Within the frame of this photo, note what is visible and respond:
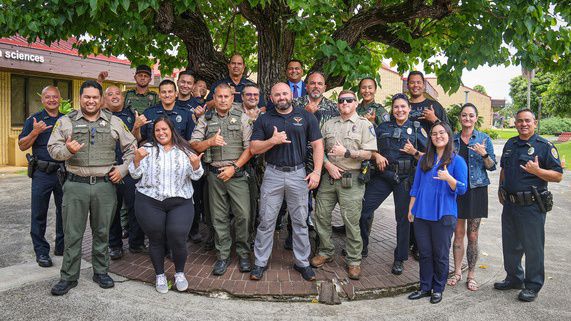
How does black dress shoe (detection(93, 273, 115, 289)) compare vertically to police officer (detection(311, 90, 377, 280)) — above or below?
below

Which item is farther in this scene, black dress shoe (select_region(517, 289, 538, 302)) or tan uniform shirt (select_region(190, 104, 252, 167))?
tan uniform shirt (select_region(190, 104, 252, 167))

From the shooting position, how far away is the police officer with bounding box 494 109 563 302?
14.1 ft

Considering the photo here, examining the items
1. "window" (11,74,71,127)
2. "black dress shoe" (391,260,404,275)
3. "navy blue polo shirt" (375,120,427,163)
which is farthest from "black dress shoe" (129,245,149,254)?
"window" (11,74,71,127)

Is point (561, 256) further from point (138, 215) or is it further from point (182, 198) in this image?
point (138, 215)

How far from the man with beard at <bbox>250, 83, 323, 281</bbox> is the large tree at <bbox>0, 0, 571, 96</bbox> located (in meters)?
1.20

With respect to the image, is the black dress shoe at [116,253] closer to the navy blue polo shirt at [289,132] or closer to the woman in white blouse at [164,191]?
the woman in white blouse at [164,191]

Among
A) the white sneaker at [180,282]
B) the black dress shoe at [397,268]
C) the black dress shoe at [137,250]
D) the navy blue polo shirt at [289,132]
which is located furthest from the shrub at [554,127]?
the white sneaker at [180,282]

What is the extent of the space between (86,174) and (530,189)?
4.60 meters

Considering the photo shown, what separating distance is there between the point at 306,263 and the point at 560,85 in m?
22.5

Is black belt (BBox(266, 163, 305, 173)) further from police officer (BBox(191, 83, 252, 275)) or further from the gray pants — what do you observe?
police officer (BBox(191, 83, 252, 275))

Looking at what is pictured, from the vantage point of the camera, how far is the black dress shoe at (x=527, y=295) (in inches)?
171

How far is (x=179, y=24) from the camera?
617 centimetres

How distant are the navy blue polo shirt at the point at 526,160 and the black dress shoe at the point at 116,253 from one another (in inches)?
182

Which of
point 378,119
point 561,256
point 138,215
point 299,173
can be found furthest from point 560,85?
point 138,215
